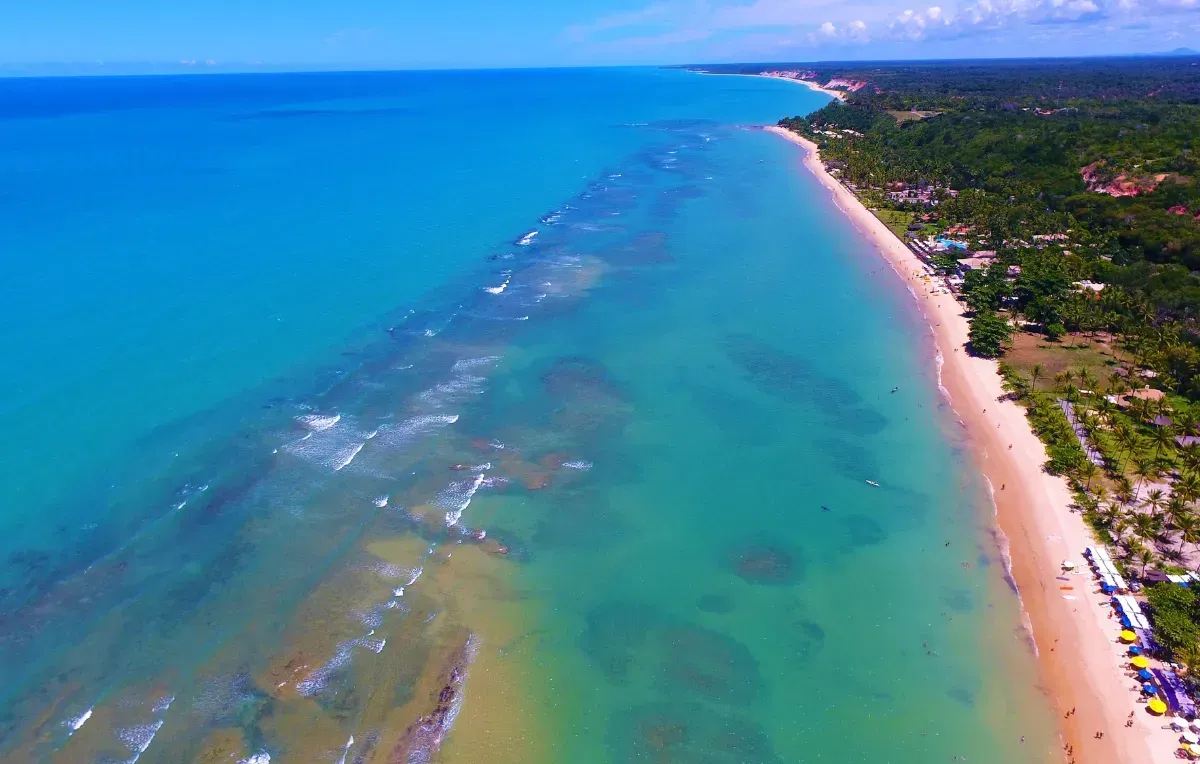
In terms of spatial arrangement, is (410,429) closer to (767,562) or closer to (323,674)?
(323,674)

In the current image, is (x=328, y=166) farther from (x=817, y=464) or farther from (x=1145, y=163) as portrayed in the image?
(x=1145, y=163)

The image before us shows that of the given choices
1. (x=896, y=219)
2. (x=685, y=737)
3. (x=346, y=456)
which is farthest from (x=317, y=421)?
(x=896, y=219)

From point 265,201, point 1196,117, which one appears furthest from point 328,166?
point 1196,117

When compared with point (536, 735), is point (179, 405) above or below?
Result: above

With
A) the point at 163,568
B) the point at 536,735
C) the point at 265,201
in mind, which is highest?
the point at 265,201

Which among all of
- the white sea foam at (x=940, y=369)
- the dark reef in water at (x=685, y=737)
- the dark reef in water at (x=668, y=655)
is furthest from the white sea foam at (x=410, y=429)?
the white sea foam at (x=940, y=369)

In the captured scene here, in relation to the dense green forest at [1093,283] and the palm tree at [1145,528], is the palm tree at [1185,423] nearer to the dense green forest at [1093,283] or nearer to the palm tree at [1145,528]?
the dense green forest at [1093,283]
